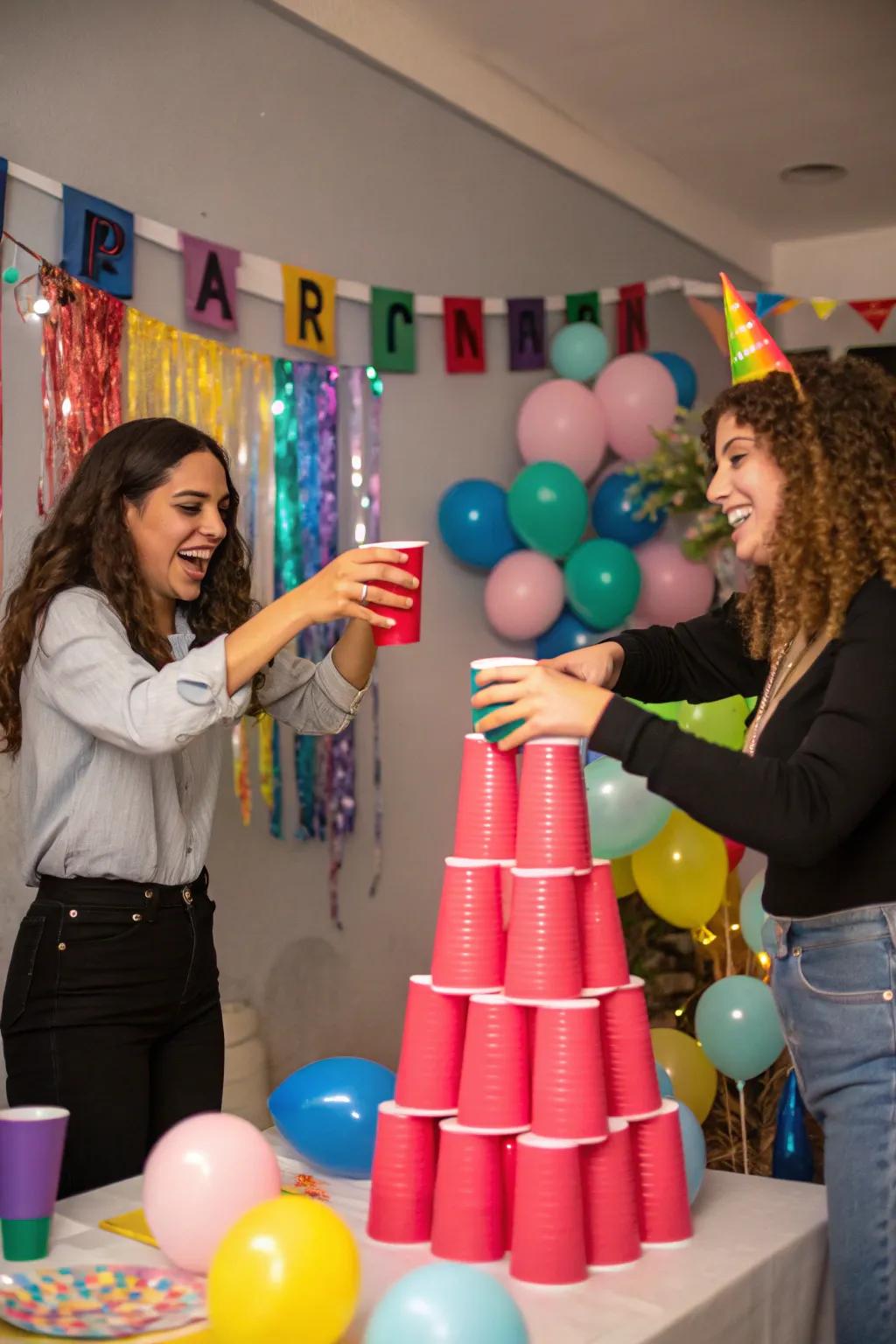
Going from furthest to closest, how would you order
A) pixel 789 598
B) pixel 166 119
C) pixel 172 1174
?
pixel 166 119, pixel 789 598, pixel 172 1174

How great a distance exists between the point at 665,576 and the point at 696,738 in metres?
2.74

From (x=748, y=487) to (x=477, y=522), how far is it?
2314 mm

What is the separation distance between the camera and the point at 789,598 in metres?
1.49

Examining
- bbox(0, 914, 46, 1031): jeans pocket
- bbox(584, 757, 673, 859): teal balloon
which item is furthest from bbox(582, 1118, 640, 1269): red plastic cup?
bbox(584, 757, 673, 859): teal balloon

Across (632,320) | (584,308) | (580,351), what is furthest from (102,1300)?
(632,320)

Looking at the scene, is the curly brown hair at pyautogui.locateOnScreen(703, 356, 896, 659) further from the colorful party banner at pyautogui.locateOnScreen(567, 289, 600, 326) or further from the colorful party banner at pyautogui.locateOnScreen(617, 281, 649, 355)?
the colorful party banner at pyautogui.locateOnScreen(617, 281, 649, 355)

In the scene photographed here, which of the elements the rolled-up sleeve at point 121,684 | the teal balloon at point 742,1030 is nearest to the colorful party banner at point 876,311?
the teal balloon at point 742,1030

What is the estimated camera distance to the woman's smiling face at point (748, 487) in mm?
1526

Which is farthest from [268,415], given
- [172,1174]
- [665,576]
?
[172,1174]

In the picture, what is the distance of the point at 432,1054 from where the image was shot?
1.38 meters

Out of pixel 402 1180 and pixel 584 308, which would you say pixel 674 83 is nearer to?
pixel 584 308

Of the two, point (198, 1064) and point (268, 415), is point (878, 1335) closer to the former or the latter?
point (198, 1064)

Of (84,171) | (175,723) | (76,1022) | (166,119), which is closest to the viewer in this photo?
(175,723)

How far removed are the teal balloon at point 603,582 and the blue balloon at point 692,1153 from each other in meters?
2.38
